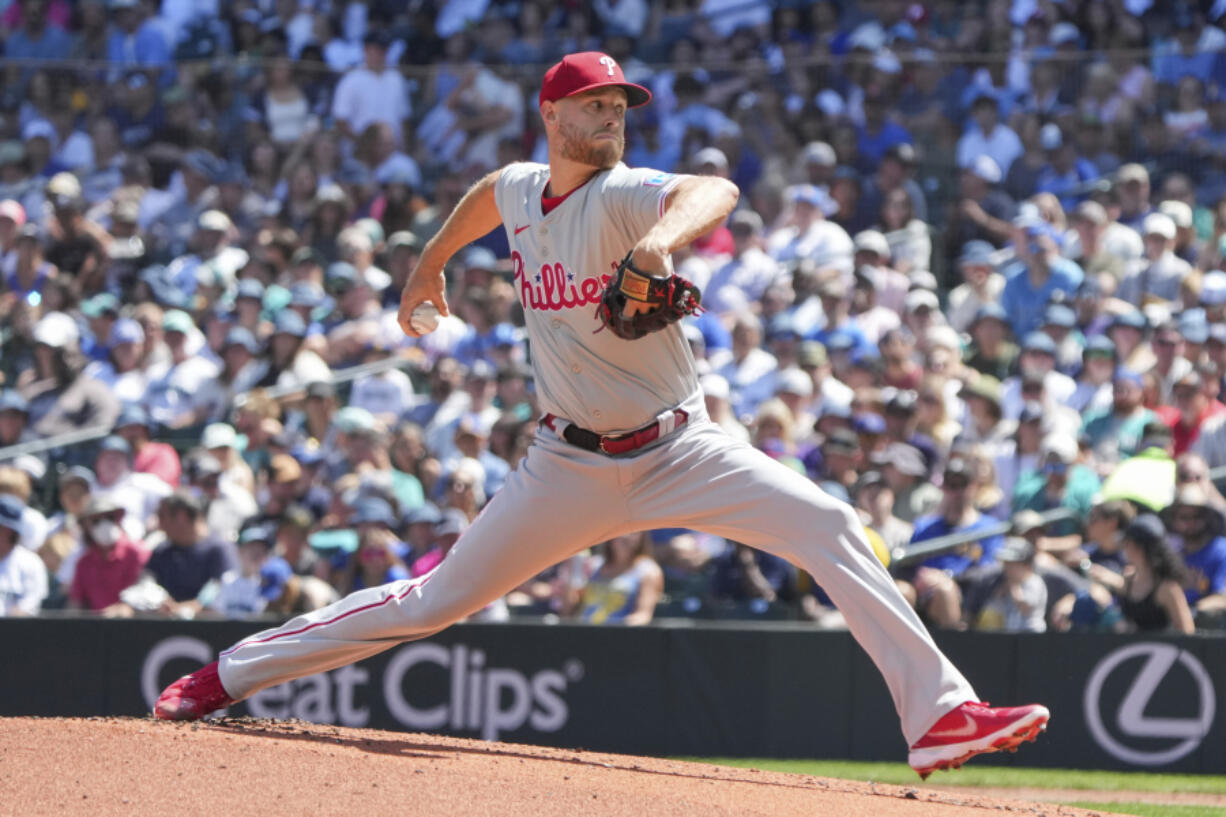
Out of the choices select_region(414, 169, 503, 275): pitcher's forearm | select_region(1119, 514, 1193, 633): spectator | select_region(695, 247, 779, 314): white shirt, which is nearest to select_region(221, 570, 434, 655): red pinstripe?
select_region(414, 169, 503, 275): pitcher's forearm

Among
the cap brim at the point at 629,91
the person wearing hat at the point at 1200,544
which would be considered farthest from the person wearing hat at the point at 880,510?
the cap brim at the point at 629,91

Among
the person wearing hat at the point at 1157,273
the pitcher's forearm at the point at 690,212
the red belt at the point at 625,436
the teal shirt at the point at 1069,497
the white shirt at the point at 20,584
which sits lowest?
the white shirt at the point at 20,584

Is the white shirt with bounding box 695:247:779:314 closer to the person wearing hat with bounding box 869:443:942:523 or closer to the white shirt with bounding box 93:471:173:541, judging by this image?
the person wearing hat with bounding box 869:443:942:523

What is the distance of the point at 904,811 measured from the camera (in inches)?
191

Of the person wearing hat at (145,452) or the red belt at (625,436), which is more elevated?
the red belt at (625,436)

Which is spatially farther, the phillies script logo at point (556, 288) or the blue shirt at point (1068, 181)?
the blue shirt at point (1068, 181)

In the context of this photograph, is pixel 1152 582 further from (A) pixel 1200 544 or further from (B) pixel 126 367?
(B) pixel 126 367

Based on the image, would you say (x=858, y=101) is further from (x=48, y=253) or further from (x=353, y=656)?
(x=353, y=656)

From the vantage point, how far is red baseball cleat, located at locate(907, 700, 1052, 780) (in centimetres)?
459

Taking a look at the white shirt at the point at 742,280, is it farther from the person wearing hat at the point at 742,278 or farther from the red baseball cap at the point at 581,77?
the red baseball cap at the point at 581,77

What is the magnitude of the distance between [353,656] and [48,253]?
9196 mm

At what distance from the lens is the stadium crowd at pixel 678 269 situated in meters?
9.34

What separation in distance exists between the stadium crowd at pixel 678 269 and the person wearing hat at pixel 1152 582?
2cm

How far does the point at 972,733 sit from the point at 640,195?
1.70 m
